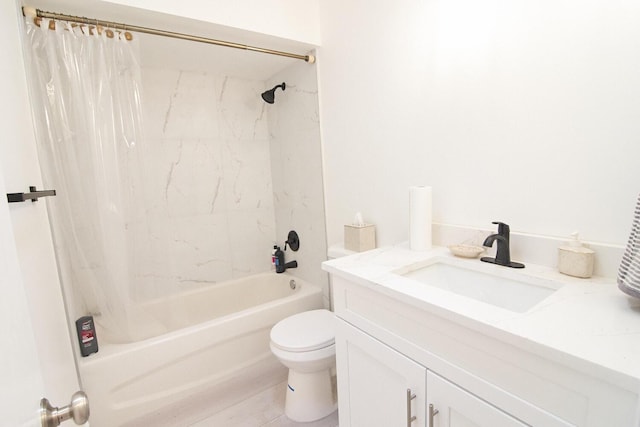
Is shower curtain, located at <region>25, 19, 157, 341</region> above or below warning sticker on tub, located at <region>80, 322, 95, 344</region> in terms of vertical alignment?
above

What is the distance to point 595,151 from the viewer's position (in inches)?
34.4

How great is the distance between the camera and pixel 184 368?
1.61 m

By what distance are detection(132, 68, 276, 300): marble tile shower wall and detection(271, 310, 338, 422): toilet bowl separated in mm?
954

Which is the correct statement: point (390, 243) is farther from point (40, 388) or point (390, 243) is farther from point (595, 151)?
point (40, 388)

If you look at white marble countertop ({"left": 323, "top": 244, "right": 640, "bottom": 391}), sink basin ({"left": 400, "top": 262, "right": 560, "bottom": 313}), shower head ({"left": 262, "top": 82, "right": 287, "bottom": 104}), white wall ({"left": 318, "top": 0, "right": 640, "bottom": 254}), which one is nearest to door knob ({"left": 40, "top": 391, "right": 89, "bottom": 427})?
white marble countertop ({"left": 323, "top": 244, "right": 640, "bottom": 391})

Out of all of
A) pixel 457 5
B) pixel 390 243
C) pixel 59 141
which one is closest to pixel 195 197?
pixel 59 141

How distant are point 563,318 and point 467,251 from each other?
0.48 meters

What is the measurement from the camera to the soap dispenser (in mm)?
854

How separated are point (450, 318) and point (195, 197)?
6.80ft

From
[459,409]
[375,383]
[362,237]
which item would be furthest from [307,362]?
[459,409]

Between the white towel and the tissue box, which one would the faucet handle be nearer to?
the white towel

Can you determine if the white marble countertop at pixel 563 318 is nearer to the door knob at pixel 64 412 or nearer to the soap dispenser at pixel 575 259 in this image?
the soap dispenser at pixel 575 259

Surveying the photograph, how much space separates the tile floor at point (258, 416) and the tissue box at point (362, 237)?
2.98 feet

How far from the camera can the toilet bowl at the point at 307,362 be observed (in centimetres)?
141
